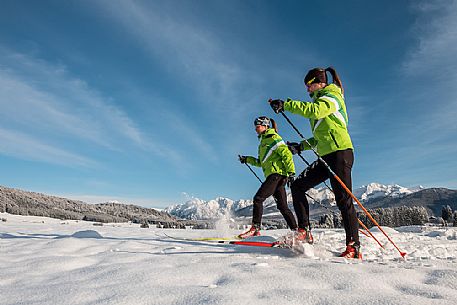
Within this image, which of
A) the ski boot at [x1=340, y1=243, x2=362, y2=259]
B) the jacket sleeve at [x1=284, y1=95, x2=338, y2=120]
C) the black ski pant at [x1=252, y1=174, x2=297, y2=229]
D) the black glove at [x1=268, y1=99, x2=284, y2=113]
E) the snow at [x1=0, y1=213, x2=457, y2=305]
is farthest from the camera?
the black ski pant at [x1=252, y1=174, x2=297, y2=229]

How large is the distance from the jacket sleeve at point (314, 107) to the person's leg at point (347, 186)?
685 mm

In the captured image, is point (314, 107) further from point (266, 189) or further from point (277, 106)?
point (266, 189)

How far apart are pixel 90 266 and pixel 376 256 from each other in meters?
4.04

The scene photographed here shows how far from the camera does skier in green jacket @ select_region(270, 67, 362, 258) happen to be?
4.61m

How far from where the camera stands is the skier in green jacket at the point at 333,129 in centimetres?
461

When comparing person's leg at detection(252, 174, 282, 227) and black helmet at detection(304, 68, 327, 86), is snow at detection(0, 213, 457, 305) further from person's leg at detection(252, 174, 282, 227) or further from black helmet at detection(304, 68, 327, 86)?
person's leg at detection(252, 174, 282, 227)

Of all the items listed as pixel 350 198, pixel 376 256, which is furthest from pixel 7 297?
pixel 376 256

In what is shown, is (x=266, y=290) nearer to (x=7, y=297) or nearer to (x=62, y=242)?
(x=7, y=297)

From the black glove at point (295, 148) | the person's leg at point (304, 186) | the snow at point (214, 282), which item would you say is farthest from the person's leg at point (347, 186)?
the black glove at point (295, 148)

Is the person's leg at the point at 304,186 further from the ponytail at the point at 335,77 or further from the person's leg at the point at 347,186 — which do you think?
the ponytail at the point at 335,77

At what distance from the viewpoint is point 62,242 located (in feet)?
18.3

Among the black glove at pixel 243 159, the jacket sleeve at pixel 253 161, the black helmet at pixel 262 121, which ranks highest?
the black helmet at pixel 262 121

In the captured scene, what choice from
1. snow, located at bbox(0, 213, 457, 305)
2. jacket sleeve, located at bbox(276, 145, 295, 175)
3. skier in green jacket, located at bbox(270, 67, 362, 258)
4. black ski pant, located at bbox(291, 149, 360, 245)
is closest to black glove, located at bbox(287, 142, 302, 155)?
jacket sleeve, located at bbox(276, 145, 295, 175)

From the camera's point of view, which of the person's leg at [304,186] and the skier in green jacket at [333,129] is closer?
the skier in green jacket at [333,129]
